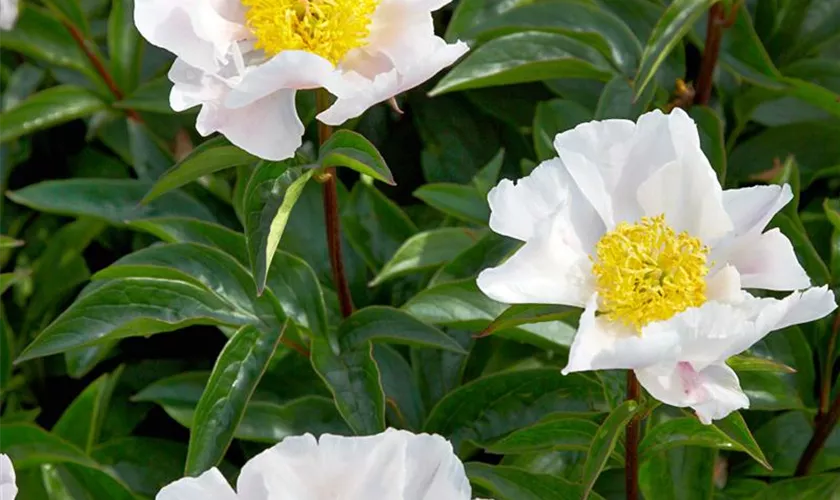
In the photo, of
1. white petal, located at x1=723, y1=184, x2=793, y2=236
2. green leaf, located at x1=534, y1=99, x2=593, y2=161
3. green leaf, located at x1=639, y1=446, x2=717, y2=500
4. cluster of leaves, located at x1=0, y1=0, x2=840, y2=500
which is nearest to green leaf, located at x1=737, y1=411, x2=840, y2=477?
cluster of leaves, located at x1=0, y1=0, x2=840, y2=500

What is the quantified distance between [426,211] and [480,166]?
4.8 inches

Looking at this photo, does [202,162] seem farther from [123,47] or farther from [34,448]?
[123,47]

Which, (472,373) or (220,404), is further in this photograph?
(472,373)

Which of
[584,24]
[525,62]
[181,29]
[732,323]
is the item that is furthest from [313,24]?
[732,323]

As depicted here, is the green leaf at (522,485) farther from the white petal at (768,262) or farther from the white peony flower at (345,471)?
the white petal at (768,262)

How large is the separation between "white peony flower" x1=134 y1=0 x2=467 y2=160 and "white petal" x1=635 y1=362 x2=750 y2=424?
355 mm

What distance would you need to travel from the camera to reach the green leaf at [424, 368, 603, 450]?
119 cm

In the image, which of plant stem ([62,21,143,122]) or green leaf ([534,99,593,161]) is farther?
plant stem ([62,21,143,122])

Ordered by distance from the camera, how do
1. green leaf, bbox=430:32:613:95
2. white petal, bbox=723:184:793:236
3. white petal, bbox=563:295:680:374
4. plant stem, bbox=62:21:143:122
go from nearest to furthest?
white petal, bbox=563:295:680:374, white petal, bbox=723:184:793:236, green leaf, bbox=430:32:613:95, plant stem, bbox=62:21:143:122

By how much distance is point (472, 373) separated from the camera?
1.36 m

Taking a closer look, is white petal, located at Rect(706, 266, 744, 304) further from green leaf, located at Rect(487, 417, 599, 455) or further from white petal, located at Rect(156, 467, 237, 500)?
white petal, located at Rect(156, 467, 237, 500)

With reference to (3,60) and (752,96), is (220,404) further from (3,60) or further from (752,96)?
(3,60)

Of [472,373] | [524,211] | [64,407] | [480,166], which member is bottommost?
[64,407]

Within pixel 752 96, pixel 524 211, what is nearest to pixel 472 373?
pixel 524 211
